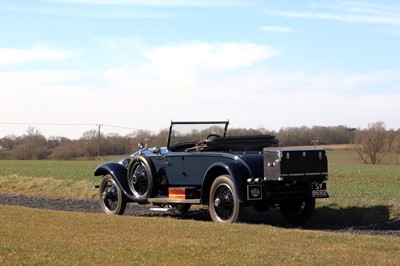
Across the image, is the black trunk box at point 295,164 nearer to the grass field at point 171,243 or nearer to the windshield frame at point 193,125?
the grass field at point 171,243

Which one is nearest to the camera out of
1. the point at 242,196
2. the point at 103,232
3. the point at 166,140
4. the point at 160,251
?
the point at 160,251

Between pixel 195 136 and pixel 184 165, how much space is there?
1.26 metres

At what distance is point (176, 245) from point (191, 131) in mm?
5827

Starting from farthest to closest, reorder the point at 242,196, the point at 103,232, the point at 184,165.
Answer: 1. the point at 184,165
2. the point at 242,196
3. the point at 103,232

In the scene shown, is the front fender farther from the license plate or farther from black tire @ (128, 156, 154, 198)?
the license plate

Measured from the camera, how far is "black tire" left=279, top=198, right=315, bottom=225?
1365cm

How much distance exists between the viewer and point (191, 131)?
1497 cm

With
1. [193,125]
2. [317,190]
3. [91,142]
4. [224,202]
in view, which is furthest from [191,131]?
[91,142]

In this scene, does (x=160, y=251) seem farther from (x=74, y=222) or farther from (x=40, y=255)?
(x=74, y=222)

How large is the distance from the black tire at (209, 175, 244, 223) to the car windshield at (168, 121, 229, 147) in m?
2.08

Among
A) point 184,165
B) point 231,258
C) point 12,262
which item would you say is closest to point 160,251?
point 231,258

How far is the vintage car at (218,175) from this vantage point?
1239 centimetres

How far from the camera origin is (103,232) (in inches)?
433

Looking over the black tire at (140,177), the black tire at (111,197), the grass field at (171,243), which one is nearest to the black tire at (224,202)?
the grass field at (171,243)
